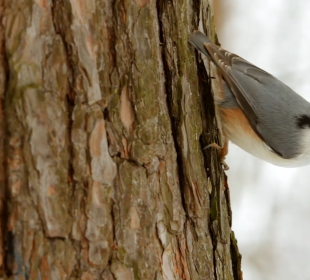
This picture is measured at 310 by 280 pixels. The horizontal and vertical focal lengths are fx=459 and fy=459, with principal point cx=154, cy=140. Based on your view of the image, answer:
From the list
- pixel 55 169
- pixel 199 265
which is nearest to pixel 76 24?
pixel 55 169

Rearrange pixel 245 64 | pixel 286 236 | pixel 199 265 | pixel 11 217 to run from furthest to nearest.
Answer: pixel 286 236
pixel 245 64
pixel 199 265
pixel 11 217

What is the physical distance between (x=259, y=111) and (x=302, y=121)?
226mm

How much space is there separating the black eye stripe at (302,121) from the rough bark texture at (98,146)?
2.65 ft

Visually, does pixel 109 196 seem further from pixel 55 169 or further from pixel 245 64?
pixel 245 64

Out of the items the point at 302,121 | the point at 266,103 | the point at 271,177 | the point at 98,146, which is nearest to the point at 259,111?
the point at 266,103

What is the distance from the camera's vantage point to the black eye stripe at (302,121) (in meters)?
2.12

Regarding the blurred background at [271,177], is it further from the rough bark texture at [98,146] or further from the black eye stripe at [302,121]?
the rough bark texture at [98,146]

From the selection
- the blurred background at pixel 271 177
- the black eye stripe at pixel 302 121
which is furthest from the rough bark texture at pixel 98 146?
the blurred background at pixel 271 177

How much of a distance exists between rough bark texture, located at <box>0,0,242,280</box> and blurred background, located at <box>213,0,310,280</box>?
7.85 ft

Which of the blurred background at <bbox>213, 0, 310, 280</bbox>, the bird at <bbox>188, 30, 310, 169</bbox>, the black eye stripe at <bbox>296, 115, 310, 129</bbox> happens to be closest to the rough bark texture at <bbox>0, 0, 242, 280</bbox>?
the bird at <bbox>188, 30, 310, 169</bbox>

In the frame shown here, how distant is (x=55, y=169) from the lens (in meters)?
1.08

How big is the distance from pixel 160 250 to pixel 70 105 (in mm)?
494

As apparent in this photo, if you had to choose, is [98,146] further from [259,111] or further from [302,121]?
[302,121]

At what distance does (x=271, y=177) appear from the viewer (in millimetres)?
3893
